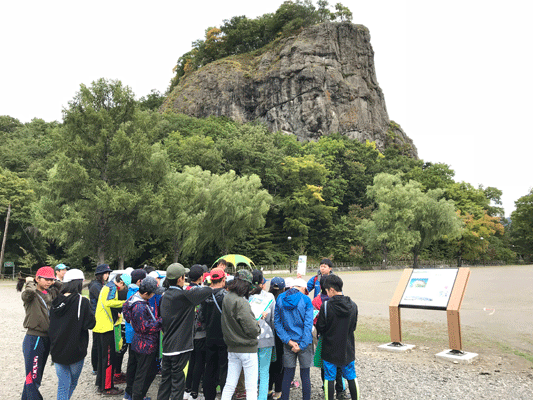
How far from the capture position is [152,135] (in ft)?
86.3

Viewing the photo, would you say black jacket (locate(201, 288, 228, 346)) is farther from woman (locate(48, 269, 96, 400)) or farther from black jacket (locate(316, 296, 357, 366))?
woman (locate(48, 269, 96, 400))

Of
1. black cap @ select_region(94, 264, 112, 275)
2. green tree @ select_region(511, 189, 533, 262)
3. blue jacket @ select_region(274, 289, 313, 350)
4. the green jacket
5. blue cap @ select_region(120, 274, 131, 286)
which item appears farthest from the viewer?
green tree @ select_region(511, 189, 533, 262)

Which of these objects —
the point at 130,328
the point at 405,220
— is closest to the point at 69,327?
the point at 130,328

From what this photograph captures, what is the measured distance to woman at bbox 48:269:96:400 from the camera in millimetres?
4129

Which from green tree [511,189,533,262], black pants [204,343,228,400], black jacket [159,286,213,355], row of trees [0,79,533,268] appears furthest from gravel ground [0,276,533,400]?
green tree [511,189,533,262]

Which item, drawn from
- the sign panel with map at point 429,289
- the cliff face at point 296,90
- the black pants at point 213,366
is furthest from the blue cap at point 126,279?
the cliff face at point 296,90

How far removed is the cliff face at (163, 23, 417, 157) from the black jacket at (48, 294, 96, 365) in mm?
63420

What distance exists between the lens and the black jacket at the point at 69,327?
412 centimetres

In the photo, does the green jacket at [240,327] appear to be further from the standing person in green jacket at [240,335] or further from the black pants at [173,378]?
the black pants at [173,378]

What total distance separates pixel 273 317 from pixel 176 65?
92621 millimetres

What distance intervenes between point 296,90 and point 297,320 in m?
65.6

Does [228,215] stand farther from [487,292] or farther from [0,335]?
[0,335]

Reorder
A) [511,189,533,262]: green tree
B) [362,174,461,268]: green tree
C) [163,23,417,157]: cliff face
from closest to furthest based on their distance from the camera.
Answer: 1. [362,174,461,268]: green tree
2. [511,189,533,262]: green tree
3. [163,23,417,157]: cliff face

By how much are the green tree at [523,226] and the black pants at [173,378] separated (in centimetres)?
7018
